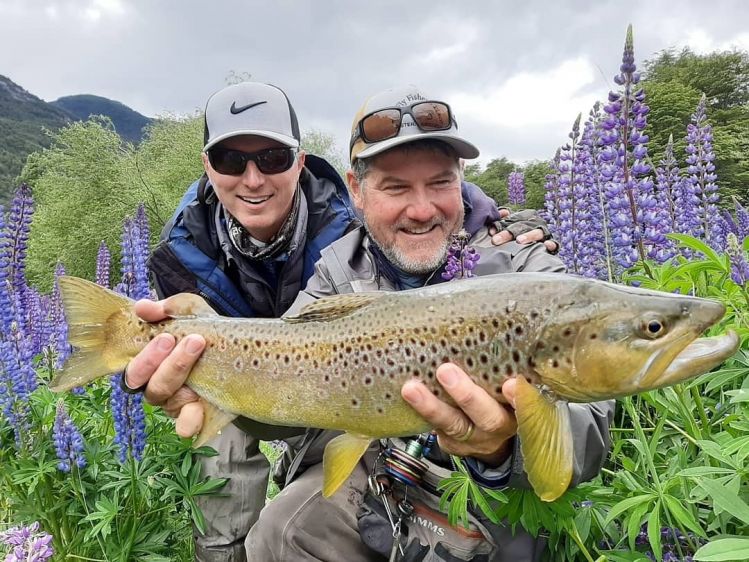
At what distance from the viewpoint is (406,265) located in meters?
3.34

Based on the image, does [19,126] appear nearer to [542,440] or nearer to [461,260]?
[461,260]

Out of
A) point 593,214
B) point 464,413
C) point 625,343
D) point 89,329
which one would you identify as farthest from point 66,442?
point 593,214

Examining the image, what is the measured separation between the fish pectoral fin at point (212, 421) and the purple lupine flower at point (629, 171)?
2.49 metres

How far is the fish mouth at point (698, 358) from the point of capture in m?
1.75

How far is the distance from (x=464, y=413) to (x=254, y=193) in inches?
114

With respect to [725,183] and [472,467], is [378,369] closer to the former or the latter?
[472,467]

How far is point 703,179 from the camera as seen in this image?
4836 mm

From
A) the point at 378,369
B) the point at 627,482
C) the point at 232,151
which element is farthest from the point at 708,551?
the point at 232,151

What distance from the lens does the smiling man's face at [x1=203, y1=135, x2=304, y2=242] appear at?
4.45 m

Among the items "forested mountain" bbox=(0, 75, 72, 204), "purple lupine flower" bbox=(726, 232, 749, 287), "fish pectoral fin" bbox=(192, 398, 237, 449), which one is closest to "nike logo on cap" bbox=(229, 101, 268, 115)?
"fish pectoral fin" bbox=(192, 398, 237, 449)

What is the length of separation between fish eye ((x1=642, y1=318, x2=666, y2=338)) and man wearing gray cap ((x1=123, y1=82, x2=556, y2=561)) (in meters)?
3.04

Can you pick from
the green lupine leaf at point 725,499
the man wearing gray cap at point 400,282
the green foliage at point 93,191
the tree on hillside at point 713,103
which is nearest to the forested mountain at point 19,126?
the green foliage at point 93,191

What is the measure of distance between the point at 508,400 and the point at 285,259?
286 centimetres

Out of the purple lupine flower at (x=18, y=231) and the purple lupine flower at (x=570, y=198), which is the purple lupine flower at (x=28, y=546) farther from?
the purple lupine flower at (x=570, y=198)
